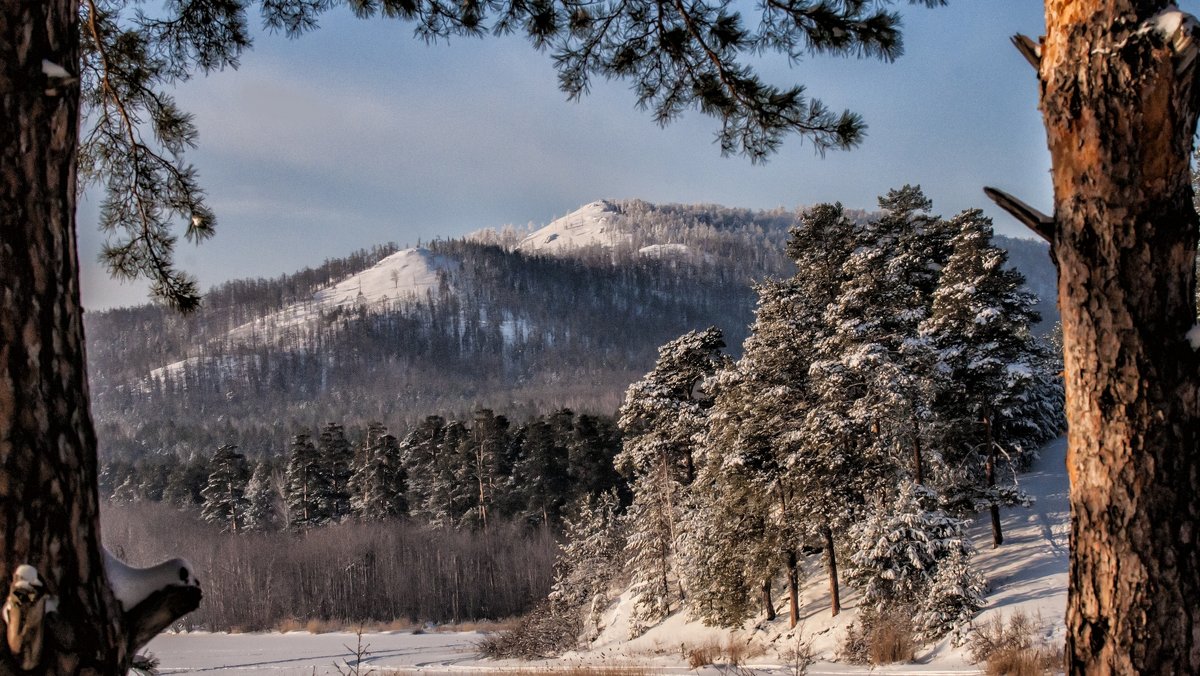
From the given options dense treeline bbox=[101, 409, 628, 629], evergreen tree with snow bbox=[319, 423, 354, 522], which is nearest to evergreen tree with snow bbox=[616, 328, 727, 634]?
dense treeline bbox=[101, 409, 628, 629]

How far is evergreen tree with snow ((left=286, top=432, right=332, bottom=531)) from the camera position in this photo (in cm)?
5366

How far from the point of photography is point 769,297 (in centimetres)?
2122

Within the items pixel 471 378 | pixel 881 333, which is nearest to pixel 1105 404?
pixel 881 333

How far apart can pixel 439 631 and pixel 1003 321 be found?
33588 mm

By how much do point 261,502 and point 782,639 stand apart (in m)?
44.6

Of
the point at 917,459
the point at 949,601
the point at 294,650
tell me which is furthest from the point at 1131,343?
the point at 294,650

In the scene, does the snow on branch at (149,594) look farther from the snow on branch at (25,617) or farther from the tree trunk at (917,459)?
the tree trunk at (917,459)

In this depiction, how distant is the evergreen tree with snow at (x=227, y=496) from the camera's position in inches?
2222

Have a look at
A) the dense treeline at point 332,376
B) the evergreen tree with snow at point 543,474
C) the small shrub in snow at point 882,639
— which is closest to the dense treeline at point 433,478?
the evergreen tree with snow at point 543,474

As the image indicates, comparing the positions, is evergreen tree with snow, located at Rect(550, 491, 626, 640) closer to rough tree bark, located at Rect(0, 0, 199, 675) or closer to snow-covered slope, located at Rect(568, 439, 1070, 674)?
snow-covered slope, located at Rect(568, 439, 1070, 674)

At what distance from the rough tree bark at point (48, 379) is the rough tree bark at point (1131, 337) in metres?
2.76

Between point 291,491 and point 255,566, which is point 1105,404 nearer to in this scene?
point 255,566

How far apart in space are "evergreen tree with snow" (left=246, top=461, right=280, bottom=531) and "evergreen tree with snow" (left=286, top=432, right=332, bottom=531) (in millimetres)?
1951

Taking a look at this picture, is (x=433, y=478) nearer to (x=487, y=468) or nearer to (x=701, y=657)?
(x=487, y=468)
